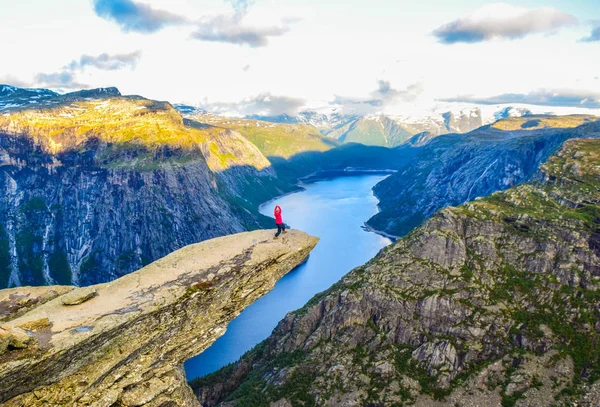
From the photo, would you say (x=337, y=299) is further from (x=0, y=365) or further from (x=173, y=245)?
(x=173, y=245)

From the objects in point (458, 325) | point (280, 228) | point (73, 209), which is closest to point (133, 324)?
point (280, 228)

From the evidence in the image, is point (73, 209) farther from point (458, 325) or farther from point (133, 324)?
point (133, 324)

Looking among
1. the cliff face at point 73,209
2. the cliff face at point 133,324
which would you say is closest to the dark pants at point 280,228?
the cliff face at point 133,324

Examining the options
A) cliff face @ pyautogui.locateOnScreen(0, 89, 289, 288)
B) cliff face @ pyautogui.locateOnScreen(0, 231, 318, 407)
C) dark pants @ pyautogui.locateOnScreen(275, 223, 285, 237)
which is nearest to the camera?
cliff face @ pyautogui.locateOnScreen(0, 231, 318, 407)

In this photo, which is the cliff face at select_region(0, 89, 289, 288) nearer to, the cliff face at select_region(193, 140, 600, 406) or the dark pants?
the cliff face at select_region(193, 140, 600, 406)

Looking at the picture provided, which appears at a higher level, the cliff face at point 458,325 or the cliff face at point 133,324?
the cliff face at point 133,324

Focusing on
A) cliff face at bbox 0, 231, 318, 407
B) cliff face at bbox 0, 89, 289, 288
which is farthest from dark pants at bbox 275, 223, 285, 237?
cliff face at bbox 0, 89, 289, 288

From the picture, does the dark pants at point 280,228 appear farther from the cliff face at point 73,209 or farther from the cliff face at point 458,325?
the cliff face at point 73,209

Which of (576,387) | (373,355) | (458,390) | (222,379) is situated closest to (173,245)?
(222,379)
